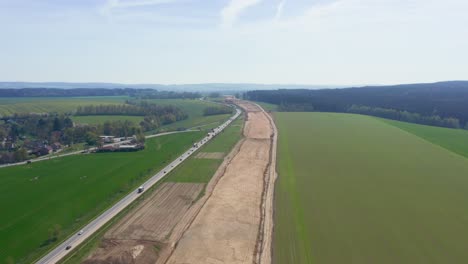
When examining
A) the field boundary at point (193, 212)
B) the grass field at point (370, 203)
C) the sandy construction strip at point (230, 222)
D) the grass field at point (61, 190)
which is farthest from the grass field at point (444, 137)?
the grass field at point (61, 190)

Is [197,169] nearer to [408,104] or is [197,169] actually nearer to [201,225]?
[201,225]

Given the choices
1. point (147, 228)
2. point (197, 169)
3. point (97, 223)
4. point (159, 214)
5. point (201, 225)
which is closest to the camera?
point (147, 228)

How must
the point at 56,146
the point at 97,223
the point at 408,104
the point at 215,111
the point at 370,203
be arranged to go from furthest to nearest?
the point at 408,104 → the point at 215,111 → the point at 56,146 → the point at 370,203 → the point at 97,223

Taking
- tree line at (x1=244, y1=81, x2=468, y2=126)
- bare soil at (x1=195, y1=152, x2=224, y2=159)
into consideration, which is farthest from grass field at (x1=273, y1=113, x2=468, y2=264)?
tree line at (x1=244, y1=81, x2=468, y2=126)

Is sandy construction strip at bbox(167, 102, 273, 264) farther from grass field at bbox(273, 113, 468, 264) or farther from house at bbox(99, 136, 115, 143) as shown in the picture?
house at bbox(99, 136, 115, 143)

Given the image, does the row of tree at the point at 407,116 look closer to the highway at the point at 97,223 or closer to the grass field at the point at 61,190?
the grass field at the point at 61,190

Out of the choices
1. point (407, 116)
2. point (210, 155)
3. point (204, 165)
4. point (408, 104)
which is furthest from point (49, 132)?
point (408, 104)
